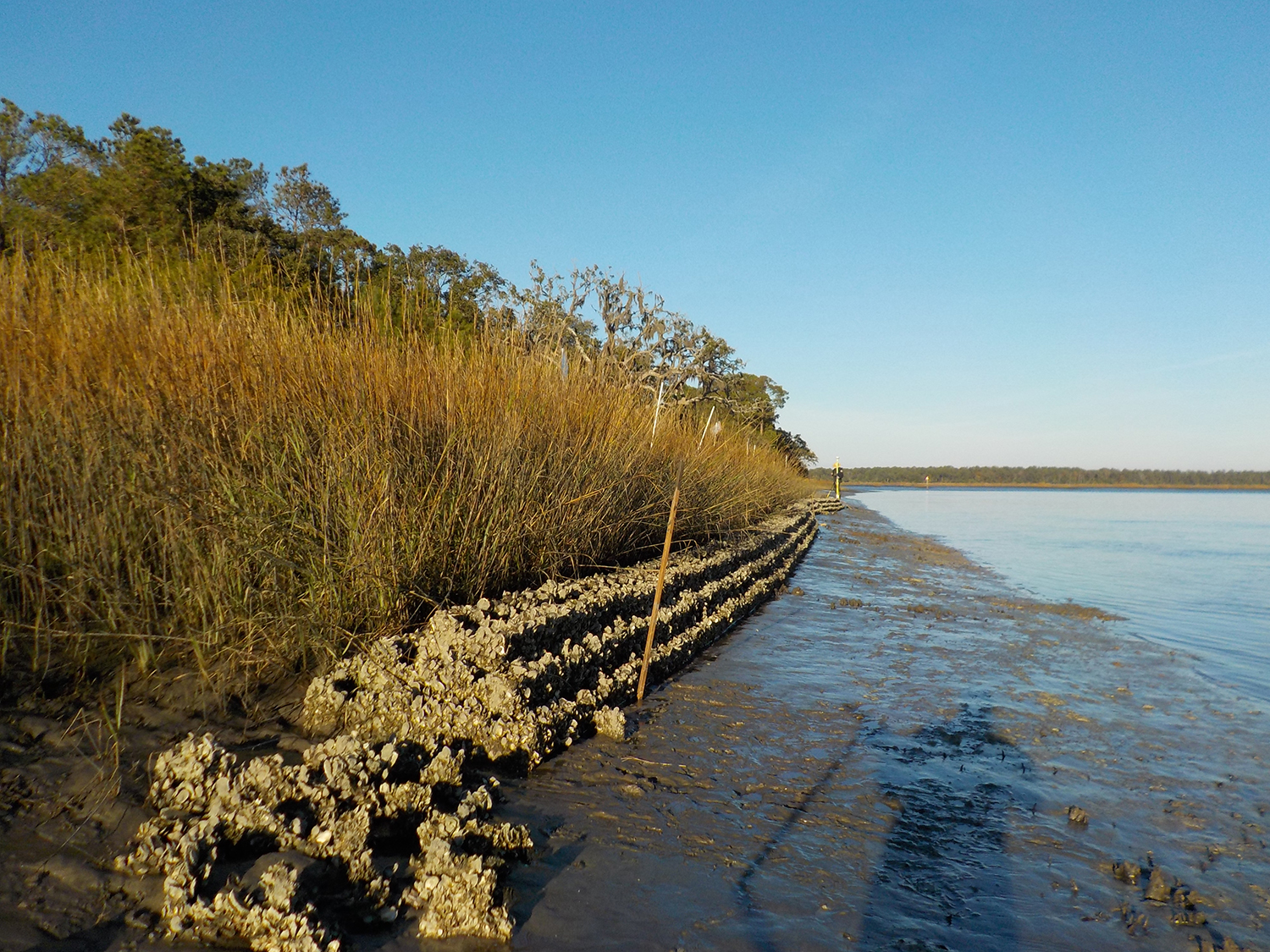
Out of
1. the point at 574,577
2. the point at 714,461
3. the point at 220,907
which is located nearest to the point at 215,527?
the point at 220,907

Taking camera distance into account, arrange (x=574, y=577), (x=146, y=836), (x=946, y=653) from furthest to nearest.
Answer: (x=946, y=653) < (x=574, y=577) < (x=146, y=836)

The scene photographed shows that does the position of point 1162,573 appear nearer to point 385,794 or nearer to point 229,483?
point 385,794

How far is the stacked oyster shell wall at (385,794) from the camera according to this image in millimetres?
1861

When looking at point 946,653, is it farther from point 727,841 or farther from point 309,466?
point 309,466

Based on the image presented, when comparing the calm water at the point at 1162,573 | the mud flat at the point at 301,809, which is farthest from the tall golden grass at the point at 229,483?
the calm water at the point at 1162,573

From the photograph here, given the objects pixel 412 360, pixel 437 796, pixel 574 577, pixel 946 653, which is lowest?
pixel 946 653

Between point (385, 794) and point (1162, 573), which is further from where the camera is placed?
point (1162, 573)

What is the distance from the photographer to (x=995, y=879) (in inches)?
102

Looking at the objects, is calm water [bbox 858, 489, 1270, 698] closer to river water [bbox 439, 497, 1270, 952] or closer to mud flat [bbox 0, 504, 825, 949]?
river water [bbox 439, 497, 1270, 952]

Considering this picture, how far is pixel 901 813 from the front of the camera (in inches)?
120

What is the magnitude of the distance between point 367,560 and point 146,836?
4.93 feet

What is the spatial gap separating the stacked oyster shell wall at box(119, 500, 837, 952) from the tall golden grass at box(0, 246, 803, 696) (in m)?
0.37

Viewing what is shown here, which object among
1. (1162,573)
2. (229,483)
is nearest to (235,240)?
(229,483)

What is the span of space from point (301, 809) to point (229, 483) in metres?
1.66
